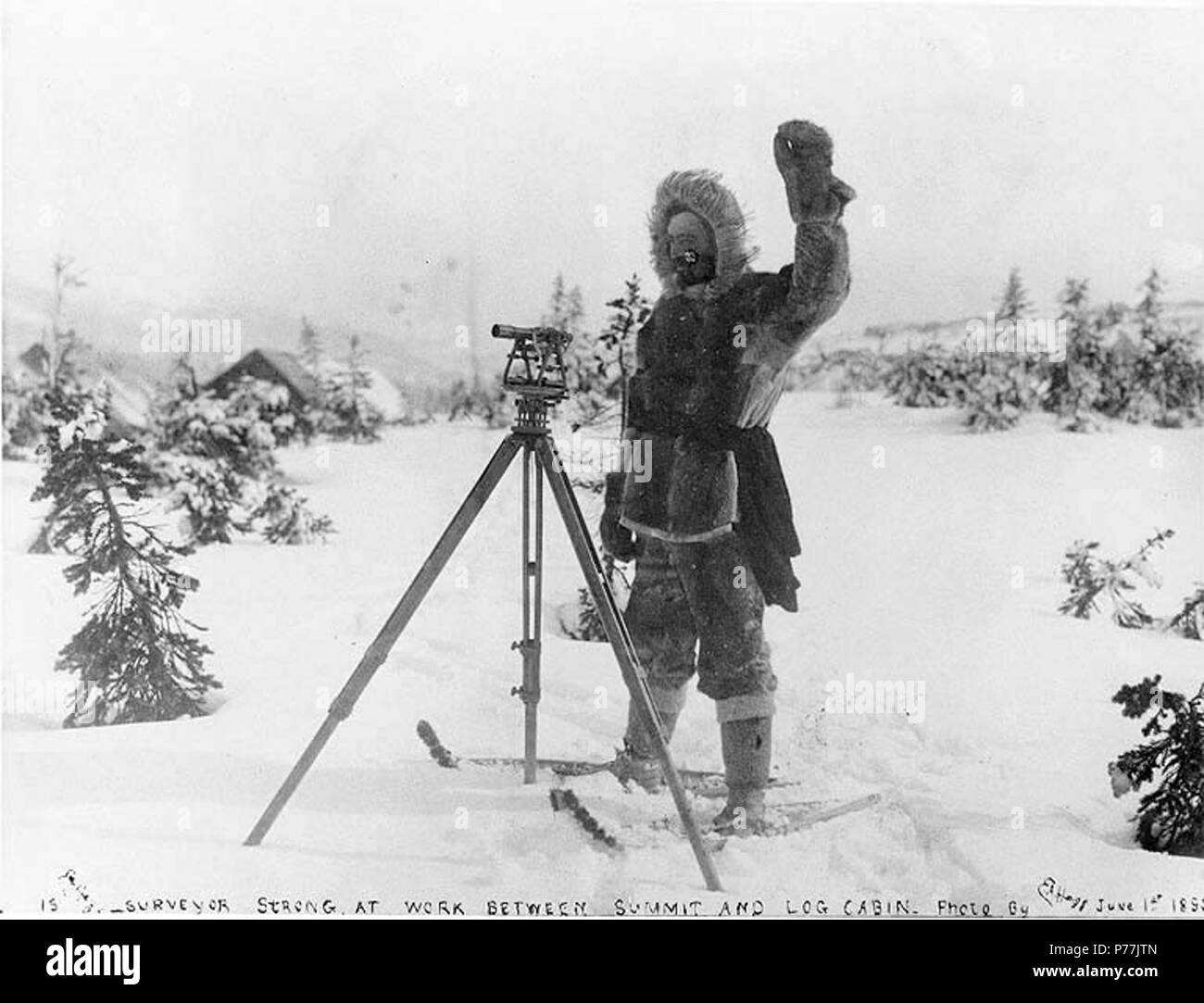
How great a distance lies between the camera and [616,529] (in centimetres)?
300

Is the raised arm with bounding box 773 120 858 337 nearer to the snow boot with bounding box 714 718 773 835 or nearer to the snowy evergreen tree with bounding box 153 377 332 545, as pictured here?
the snow boot with bounding box 714 718 773 835

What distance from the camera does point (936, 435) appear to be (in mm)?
3102

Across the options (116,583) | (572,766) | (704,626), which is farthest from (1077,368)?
(116,583)

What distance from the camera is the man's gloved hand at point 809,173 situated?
114 inches

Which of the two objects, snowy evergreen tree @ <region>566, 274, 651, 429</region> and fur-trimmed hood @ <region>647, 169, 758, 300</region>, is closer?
fur-trimmed hood @ <region>647, 169, 758, 300</region>

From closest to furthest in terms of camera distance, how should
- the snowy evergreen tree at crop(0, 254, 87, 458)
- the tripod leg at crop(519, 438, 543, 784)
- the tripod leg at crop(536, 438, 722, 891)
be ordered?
the tripod leg at crop(536, 438, 722, 891) < the tripod leg at crop(519, 438, 543, 784) < the snowy evergreen tree at crop(0, 254, 87, 458)

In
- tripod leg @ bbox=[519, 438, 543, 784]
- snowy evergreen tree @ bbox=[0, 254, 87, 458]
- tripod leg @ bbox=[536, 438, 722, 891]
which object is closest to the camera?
tripod leg @ bbox=[536, 438, 722, 891]

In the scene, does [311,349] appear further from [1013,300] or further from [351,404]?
[1013,300]

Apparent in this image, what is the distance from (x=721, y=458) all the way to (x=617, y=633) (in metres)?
0.47

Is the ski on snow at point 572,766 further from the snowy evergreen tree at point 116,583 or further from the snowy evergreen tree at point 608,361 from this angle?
the snowy evergreen tree at point 608,361

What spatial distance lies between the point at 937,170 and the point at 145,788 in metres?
2.40

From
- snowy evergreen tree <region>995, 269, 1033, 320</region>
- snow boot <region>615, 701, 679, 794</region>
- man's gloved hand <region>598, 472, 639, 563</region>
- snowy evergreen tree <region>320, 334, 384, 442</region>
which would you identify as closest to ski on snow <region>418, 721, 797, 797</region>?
snow boot <region>615, 701, 679, 794</region>

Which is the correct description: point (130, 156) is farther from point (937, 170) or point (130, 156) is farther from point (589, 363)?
point (937, 170)

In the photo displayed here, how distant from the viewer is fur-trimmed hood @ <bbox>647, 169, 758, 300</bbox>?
114 inches
